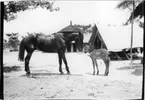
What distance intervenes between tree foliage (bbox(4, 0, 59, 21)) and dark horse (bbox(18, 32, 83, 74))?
12.6 inches

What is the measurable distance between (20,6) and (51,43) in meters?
0.58

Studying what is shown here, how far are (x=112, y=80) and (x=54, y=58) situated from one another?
76cm

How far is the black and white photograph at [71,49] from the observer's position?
233 cm

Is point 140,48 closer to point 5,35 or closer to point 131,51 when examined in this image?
point 131,51

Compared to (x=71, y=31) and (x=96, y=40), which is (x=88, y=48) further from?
(x=71, y=31)

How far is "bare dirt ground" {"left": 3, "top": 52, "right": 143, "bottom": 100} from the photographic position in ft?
7.61

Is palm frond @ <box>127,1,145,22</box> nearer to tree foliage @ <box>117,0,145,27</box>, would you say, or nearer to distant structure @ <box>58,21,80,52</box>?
tree foliage @ <box>117,0,145,27</box>

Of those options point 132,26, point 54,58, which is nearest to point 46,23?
point 54,58

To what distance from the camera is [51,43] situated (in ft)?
7.97

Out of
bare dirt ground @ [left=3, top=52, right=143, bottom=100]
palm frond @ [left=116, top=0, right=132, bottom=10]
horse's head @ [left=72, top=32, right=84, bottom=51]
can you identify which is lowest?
bare dirt ground @ [left=3, top=52, right=143, bottom=100]

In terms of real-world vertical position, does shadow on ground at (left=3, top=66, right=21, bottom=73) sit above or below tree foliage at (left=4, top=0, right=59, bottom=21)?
below

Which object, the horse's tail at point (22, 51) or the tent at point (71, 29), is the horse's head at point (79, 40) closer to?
the tent at point (71, 29)

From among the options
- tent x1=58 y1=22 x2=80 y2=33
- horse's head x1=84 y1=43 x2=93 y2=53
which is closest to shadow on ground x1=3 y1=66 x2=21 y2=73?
→ tent x1=58 y1=22 x2=80 y2=33

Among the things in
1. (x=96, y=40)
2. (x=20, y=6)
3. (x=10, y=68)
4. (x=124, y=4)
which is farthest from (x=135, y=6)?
(x=10, y=68)
